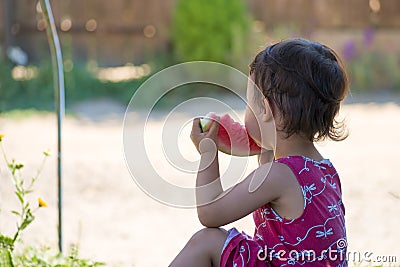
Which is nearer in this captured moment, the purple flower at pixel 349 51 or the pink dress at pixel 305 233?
the pink dress at pixel 305 233

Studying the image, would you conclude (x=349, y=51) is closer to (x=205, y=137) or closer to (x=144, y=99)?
(x=144, y=99)

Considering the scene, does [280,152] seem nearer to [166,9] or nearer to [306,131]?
[306,131]

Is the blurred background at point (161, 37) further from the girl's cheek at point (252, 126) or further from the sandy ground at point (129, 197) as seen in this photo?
the girl's cheek at point (252, 126)

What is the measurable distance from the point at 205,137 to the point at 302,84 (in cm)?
29

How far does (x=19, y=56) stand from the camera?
31.5ft

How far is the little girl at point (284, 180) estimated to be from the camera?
6.37 feet

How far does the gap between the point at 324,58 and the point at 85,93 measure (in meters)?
6.99

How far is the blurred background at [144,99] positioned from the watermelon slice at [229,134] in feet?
0.31

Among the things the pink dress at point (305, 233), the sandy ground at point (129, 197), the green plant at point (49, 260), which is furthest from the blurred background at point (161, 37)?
the pink dress at point (305, 233)

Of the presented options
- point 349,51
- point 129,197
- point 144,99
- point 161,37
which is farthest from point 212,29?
point 144,99

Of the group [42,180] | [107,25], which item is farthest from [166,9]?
[42,180]

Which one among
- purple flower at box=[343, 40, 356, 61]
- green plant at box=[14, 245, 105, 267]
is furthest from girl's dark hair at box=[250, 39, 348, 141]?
purple flower at box=[343, 40, 356, 61]

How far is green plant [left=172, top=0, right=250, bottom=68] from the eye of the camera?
9.18 m

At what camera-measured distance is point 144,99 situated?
2.68 meters
